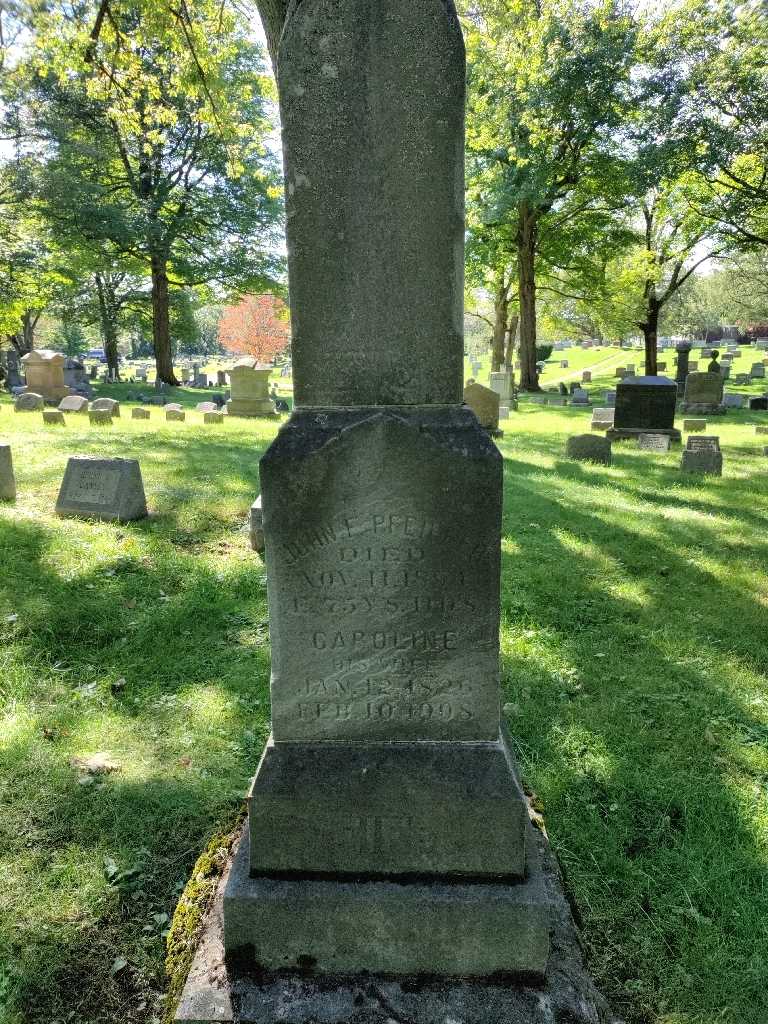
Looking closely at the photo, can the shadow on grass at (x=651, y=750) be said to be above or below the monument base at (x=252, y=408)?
below

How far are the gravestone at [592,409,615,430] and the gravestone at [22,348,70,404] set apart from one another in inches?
671

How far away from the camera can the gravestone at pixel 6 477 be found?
24.3 ft

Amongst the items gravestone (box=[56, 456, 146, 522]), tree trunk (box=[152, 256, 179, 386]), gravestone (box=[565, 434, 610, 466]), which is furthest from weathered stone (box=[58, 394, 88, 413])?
gravestone (box=[565, 434, 610, 466])

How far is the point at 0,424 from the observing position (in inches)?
536

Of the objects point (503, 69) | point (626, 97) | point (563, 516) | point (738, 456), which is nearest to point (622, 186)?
point (626, 97)

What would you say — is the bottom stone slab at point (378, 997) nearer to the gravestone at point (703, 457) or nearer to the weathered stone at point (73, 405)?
the gravestone at point (703, 457)

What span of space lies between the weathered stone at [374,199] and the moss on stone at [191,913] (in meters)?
1.81

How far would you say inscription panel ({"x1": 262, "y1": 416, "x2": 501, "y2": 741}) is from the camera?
1.97 m

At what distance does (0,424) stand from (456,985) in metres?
14.7

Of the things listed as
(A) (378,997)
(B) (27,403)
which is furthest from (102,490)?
(B) (27,403)

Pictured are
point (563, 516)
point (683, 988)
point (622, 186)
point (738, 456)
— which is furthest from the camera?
point (622, 186)

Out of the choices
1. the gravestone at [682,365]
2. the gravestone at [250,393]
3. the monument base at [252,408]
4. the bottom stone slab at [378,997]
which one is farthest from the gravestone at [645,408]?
the bottom stone slab at [378,997]

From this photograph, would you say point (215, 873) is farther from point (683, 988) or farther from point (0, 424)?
point (0, 424)

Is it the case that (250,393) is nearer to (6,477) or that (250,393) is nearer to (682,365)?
(6,477)
